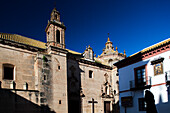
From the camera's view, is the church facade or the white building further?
the church facade

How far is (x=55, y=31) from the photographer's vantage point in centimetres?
1905

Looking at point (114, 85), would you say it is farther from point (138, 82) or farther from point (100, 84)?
point (138, 82)

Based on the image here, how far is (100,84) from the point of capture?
24328mm

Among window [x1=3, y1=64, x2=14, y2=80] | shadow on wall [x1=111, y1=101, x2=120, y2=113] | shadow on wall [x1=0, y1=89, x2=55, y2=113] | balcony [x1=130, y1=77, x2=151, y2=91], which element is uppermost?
window [x1=3, y1=64, x2=14, y2=80]

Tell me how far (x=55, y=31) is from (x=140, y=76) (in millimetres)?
11228

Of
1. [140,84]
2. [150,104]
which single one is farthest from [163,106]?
[150,104]

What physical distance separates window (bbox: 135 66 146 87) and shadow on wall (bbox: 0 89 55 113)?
30.7ft

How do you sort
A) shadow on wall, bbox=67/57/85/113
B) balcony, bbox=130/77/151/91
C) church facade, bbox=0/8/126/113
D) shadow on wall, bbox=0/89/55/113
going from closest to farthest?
shadow on wall, bbox=0/89/55/113, balcony, bbox=130/77/151/91, church facade, bbox=0/8/126/113, shadow on wall, bbox=67/57/85/113

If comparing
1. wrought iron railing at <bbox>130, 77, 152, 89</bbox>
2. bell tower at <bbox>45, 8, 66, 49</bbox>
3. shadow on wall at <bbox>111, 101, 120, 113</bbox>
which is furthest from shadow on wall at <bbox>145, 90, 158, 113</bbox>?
shadow on wall at <bbox>111, 101, 120, 113</bbox>

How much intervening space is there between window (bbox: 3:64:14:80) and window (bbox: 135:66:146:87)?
12.5 meters

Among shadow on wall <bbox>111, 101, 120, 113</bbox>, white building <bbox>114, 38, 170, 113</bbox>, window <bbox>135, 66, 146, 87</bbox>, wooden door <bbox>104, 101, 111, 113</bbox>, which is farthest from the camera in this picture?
shadow on wall <bbox>111, 101, 120, 113</bbox>

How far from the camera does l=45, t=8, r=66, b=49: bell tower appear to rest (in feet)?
61.0

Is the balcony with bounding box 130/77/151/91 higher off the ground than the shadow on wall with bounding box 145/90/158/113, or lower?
higher

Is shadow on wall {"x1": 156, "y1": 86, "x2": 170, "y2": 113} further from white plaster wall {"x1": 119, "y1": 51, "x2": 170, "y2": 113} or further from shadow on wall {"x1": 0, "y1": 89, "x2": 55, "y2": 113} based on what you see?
shadow on wall {"x1": 0, "y1": 89, "x2": 55, "y2": 113}
